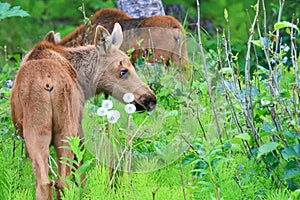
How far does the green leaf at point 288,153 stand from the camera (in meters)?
4.91

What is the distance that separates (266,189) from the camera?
206 inches

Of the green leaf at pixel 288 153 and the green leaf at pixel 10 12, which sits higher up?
the green leaf at pixel 10 12

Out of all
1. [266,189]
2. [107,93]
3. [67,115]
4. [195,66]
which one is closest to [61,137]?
[67,115]

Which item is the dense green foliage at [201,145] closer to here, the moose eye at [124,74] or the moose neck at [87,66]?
the moose neck at [87,66]

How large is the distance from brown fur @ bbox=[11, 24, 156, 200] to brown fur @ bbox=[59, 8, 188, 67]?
2.09 metres

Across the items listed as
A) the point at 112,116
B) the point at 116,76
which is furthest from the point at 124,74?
the point at 112,116

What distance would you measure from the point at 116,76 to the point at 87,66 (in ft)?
0.86

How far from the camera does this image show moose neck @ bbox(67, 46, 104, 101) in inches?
241

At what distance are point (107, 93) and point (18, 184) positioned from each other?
118cm

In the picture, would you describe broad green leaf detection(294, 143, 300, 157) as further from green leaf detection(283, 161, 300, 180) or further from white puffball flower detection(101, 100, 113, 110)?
white puffball flower detection(101, 100, 113, 110)

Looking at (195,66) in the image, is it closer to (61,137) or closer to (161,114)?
(161,114)

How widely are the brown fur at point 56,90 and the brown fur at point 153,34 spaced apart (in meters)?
2.09

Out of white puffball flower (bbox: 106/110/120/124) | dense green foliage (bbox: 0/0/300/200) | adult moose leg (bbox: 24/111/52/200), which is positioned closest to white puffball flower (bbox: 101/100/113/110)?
white puffball flower (bbox: 106/110/120/124)

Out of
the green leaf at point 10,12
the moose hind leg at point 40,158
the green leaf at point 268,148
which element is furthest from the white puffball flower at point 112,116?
the green leaf at point 10,12
